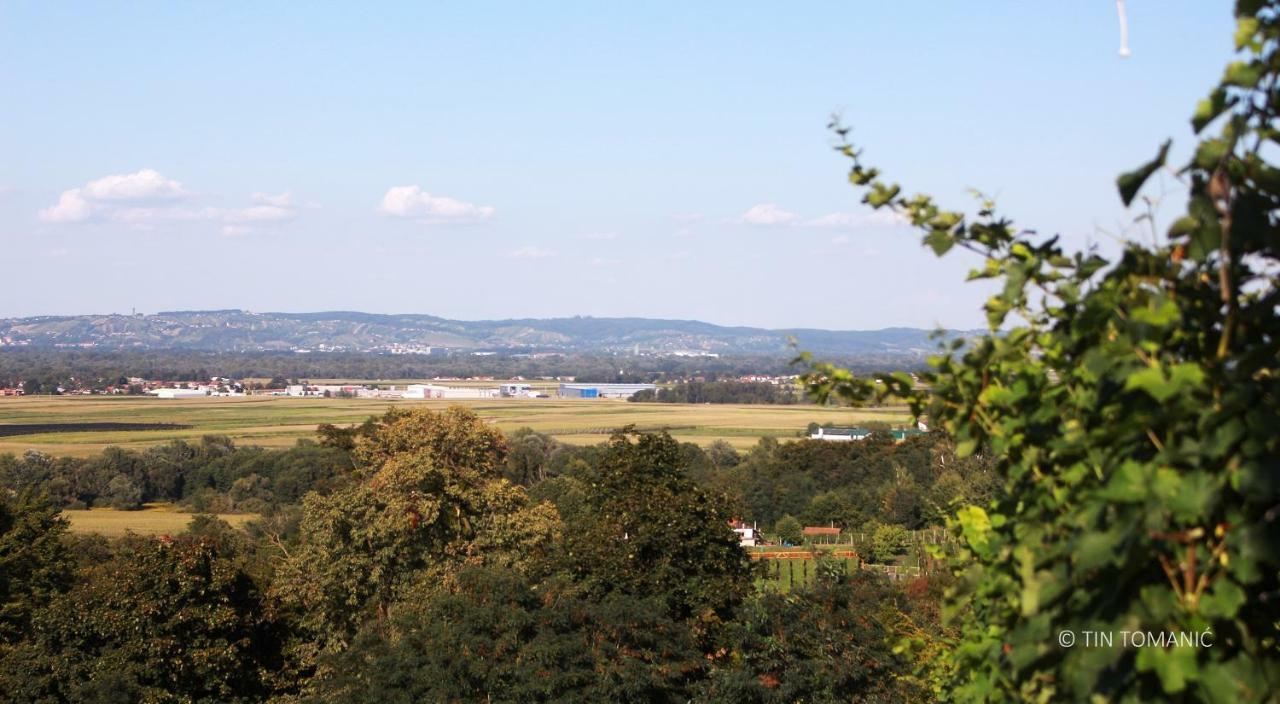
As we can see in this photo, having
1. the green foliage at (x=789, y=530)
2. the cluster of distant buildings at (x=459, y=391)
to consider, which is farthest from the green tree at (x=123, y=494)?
the cluster of distant buildings at (x=459, y=391)

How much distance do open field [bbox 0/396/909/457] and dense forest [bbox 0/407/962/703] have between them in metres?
51.3

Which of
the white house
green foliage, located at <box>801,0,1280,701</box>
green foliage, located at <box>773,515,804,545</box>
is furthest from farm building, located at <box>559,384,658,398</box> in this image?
green foliage, located at <box>801,0,1280,701</box>

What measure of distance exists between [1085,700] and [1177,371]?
0.74 meters

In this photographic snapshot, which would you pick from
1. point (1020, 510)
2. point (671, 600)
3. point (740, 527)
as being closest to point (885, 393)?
point (1020, 510)

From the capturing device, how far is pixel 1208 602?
2428 millimetres

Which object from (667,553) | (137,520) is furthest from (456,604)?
(137,520)

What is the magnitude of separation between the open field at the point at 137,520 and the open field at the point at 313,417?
59.7 feet

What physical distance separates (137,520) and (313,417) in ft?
193

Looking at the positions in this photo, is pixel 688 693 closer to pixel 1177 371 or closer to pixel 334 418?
pixel 1177 371

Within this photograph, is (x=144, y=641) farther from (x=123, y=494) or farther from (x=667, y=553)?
(x=123, y=494)

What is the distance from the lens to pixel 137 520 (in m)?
55.6

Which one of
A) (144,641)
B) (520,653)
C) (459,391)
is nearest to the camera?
(520,653)

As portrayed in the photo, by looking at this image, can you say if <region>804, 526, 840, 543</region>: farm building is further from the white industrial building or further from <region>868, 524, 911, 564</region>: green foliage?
the white industrial building

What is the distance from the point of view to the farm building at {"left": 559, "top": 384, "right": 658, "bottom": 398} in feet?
555
